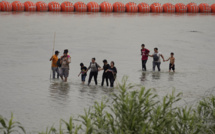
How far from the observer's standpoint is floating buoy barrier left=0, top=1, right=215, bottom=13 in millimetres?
57353

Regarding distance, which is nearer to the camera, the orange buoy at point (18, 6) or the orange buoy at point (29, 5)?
the orange buoy at point (18, 6)

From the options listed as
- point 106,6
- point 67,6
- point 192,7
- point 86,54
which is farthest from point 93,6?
point 86,54

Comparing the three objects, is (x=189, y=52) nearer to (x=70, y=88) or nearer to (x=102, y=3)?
(x=70, y=88)

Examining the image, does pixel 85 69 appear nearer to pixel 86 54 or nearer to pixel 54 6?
pixel 86 54

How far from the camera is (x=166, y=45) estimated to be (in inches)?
1425

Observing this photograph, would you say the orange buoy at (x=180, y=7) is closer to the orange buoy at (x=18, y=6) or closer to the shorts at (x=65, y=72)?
the orange buoy at (x=18, y=6)

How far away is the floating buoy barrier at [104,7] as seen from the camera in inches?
2258

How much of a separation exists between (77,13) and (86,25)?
40.8ft

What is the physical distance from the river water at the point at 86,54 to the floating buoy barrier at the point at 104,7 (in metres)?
1.16

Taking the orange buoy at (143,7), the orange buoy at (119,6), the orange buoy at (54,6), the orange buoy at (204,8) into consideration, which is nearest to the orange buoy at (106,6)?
the orange buoy at (119,6)

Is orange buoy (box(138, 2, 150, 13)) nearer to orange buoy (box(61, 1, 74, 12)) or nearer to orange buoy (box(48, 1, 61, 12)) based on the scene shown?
orange buoy (box(61, 1, 74, 12))

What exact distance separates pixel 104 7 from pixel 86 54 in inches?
1164

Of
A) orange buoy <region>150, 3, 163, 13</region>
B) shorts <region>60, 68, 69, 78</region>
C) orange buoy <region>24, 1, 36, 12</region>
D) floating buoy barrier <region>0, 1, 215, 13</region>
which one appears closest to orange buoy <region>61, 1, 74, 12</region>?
floating buoy barrier <region>0, 1, 215, 13</region>

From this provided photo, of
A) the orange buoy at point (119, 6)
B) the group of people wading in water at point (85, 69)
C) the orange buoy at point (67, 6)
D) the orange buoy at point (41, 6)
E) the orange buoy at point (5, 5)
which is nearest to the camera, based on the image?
the group of people wading in water at point (85, 69)
